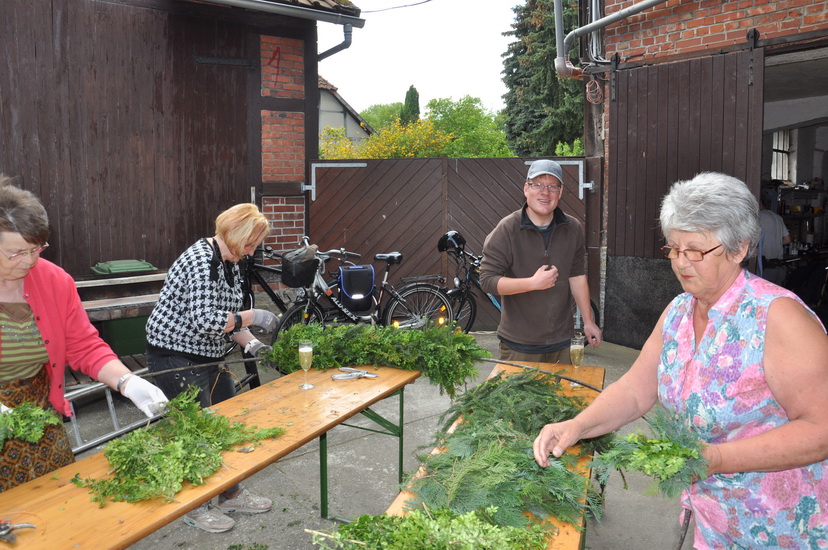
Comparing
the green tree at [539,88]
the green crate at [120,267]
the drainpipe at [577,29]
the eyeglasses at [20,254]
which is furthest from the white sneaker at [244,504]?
the green tree at [539,88]

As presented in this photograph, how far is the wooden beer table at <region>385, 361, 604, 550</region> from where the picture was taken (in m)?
1.88

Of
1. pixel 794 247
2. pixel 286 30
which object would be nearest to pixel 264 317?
pixel 286 30

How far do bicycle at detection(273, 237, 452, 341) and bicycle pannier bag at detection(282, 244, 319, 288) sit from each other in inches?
1.8

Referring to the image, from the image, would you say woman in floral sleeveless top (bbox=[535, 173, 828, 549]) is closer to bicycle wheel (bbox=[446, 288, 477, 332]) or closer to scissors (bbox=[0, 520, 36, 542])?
scissors (bbox=[0, 520, 36, 542])

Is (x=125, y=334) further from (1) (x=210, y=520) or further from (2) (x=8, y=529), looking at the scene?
(2) (x=8, y=529)

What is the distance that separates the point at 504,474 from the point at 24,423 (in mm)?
1623

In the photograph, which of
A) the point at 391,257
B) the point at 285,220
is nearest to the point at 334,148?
the point at 285,220

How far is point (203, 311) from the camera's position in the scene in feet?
12.0

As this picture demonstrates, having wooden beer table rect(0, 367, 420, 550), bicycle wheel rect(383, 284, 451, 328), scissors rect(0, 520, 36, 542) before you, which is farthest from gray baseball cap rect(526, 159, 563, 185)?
bicycle wheel rect(383, 284, 451, 328)

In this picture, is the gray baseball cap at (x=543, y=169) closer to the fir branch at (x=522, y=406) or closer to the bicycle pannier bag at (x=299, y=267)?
the fir branch at (x=522, y=406)

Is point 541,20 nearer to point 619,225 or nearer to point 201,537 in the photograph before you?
point 619,225

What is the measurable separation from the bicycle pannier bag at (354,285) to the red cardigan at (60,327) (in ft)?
15.3

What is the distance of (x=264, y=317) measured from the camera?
162 inches

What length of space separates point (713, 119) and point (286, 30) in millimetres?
5015
